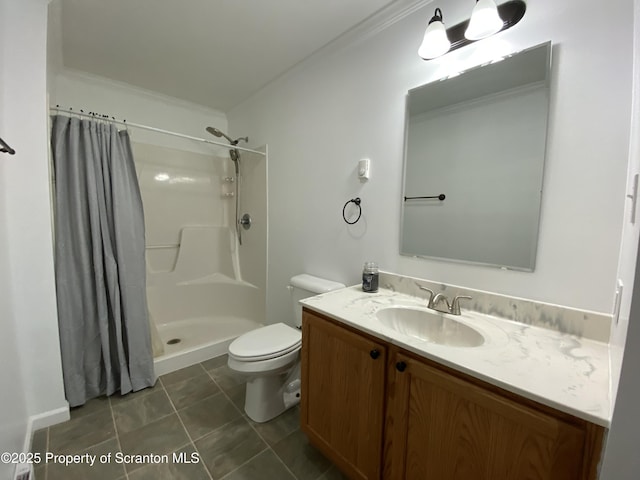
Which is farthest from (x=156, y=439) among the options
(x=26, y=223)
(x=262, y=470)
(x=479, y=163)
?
(x=479, y=163)

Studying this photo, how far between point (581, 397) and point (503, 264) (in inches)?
23.1

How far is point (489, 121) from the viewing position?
113 cm

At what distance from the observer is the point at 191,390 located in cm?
176

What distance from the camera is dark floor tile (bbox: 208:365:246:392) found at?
180cm

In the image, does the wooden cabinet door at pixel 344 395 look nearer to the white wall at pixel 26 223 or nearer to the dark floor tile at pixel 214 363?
the dark floor tile at pixel 214 363

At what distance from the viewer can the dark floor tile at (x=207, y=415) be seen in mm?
1440

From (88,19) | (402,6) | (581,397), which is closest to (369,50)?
(402,6)

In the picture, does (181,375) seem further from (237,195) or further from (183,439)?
(237,195)

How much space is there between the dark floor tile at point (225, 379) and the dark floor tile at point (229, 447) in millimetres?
341

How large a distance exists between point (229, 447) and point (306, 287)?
933 millimetres

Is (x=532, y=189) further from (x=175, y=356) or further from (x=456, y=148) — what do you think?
(x=175, y=356)

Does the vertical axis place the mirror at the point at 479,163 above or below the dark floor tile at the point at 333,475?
above

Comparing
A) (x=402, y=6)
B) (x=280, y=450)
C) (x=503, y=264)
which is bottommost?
(x=280, y=450)

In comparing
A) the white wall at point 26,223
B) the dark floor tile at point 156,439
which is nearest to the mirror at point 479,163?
the dark floor tile at point 156,439
